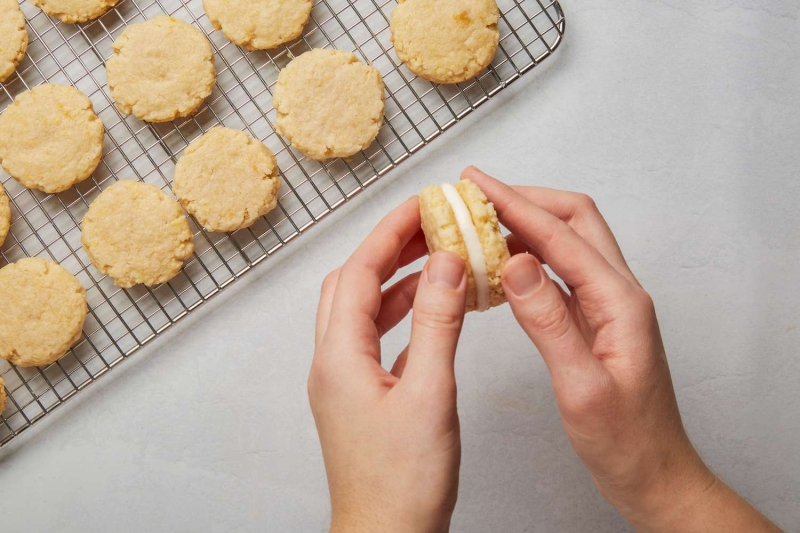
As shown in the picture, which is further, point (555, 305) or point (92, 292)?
point (92, 292)

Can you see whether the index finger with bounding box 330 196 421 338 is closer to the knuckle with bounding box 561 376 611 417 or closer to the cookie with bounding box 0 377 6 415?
the knuckle with bounding box 561 376 611 417

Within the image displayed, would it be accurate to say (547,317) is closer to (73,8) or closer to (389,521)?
(389,521)

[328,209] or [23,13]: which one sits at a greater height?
[23,13]

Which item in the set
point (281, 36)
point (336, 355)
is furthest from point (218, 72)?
point (336, 355)

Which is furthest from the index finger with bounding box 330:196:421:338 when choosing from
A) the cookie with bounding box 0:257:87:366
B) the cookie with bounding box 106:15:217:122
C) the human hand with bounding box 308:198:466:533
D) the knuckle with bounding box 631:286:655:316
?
the cookie with bounding box 0:257:87:366

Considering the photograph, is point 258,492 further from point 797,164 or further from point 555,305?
point 797,164

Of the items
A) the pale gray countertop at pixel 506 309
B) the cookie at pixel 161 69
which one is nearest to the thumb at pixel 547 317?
the pale gray countertop at pixel 506 309

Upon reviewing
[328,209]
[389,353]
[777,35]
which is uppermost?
[328,209]

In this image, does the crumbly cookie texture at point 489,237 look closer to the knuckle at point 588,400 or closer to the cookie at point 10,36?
the knuckle at point 588,400
